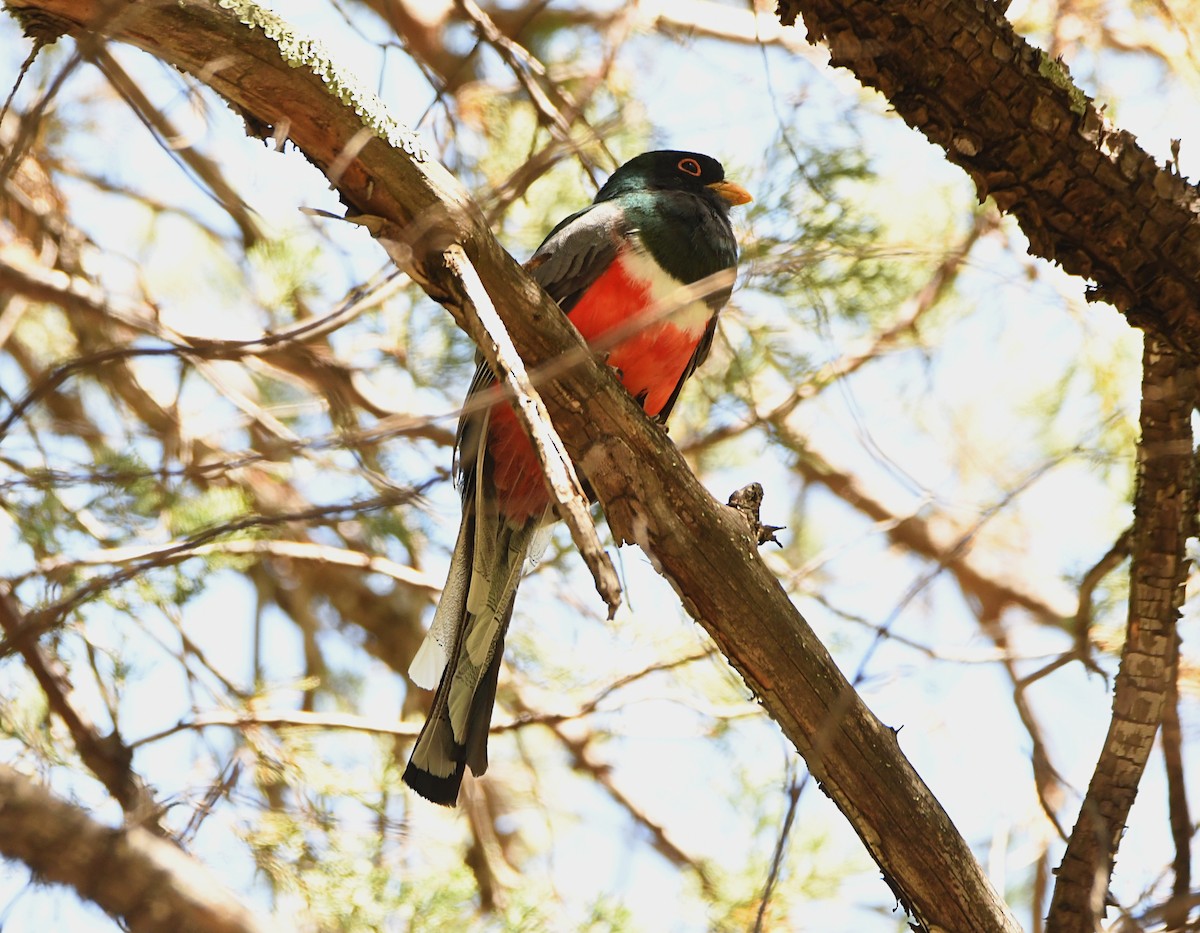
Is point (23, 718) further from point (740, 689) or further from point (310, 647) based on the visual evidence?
point (740, 689)

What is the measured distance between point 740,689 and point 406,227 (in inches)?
99.5

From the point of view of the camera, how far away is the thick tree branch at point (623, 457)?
207 cm

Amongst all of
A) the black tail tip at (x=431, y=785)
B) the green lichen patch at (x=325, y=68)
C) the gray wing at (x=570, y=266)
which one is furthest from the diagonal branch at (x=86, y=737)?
the green lichen patch at (x=325, y=68)

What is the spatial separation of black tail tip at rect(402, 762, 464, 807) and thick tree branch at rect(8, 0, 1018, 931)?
0.95m

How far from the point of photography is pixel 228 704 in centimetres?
387

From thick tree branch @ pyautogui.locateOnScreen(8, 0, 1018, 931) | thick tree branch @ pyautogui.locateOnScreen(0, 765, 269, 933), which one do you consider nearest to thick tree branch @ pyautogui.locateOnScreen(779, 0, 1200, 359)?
thick tree branch @ pyautogui.locateOnScreen(8, 0, 1018, 931)

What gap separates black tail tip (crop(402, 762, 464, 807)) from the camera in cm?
292

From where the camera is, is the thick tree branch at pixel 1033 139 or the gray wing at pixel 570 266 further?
the gray wing at pixel 570 266

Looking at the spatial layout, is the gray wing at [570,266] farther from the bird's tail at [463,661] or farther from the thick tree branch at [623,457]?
the thick tree branch at [623,457]

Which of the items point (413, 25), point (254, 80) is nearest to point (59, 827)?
point (254, 80)

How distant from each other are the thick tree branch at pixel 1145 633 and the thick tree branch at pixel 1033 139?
0.44 ft

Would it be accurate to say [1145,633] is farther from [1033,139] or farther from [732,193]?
[732,193]

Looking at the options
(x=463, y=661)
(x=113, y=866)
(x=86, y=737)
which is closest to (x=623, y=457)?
(x=463, y=661)

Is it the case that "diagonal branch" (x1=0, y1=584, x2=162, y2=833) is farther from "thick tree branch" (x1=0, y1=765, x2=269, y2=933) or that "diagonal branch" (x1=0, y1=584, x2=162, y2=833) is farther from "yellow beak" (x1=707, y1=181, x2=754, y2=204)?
"yellow beak" (x1=707, y1=181, x2=754, y2=204)
